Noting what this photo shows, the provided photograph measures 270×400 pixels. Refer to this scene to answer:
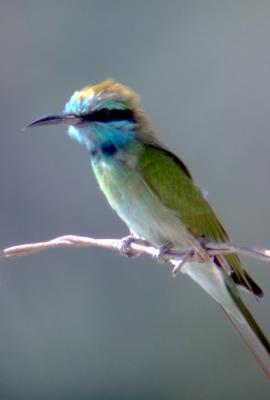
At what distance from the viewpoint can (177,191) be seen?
261cm

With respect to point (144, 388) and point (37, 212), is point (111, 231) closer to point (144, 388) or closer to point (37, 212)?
point (37, 212)

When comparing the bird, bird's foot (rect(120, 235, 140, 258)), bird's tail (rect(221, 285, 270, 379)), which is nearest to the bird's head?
the bird

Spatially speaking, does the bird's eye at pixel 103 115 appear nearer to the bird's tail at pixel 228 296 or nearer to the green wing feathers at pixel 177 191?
the green wing feathers at pixel 177 191

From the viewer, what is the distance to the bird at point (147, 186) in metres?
2.56

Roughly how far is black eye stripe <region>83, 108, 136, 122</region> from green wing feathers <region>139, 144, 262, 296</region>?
10 centimetres

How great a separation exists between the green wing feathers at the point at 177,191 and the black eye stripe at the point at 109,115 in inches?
4.1

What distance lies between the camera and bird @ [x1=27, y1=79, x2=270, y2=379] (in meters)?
2.56

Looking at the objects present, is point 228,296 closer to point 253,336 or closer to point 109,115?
point 253,336

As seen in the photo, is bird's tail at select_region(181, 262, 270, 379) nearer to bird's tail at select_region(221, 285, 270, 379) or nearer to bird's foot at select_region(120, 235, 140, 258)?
bird's tail at select_region(221, 285, 270, 379)

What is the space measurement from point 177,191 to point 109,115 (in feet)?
0.87

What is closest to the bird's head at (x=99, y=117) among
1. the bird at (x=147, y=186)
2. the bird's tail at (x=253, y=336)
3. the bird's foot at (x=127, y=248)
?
the bird at (x=147, y=186)

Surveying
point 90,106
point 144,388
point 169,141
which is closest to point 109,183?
point 90,106

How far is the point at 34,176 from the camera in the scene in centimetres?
373

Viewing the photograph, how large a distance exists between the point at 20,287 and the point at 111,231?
403 mm
